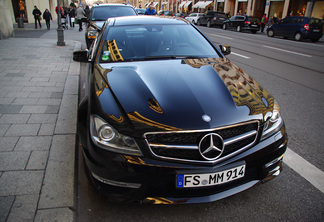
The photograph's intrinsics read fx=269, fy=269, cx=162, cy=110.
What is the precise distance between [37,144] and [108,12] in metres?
8.21

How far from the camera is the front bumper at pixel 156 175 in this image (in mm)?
1930

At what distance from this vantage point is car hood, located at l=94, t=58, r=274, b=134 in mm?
2037

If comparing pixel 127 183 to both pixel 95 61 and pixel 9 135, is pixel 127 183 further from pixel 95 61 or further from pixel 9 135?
pixel 9 135

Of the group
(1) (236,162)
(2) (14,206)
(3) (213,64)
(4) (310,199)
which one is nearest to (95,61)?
(3) (213,64)

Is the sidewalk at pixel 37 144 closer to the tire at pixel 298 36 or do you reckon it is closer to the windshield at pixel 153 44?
the windshield at pixel 153 44

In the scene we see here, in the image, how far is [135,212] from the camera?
2.26m

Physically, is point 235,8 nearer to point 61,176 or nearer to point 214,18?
point 214,18

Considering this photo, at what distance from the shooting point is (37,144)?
128 inches

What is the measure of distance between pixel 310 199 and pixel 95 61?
8.70 ft

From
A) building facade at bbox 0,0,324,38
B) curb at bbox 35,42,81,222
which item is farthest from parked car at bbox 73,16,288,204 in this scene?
building facade at bbox 0,0,324,38

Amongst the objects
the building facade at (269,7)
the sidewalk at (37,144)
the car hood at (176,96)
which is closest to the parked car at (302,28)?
the building facade at (269,7)

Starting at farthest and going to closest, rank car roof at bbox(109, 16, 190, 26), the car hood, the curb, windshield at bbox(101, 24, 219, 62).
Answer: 1. car roof at bbox(109, 16, 190, 26)
2. windshield at bbox(101, 24, 219, 62)
3. the curb
4. the car hood

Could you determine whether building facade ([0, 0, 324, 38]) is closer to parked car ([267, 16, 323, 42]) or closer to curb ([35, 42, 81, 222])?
parked car ([267, 16, 323, 42])

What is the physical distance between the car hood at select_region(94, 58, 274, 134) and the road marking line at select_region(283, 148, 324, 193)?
0.89 m
